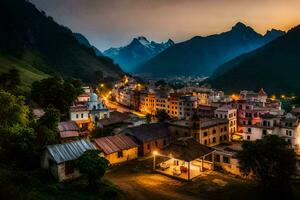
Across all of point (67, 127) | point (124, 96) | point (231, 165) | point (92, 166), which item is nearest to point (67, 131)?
point (67, 127)

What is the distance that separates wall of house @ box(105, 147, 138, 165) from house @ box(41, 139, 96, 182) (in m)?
10.8

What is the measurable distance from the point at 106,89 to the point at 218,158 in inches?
5607

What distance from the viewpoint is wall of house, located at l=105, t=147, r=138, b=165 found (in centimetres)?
5436

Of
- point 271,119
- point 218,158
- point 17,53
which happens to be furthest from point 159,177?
point 17,53

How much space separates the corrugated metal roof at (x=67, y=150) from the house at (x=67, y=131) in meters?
22.8

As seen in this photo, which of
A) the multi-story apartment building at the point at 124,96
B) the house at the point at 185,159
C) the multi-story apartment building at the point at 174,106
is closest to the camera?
the house at the point at 185,159

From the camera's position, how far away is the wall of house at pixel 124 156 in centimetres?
5436

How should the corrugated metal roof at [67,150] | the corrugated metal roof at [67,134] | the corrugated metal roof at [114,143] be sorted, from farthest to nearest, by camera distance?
the corrugated metal roof at [67,134], the corrugated metal roof at [114,143], the corrugated metal roof at [67,150]

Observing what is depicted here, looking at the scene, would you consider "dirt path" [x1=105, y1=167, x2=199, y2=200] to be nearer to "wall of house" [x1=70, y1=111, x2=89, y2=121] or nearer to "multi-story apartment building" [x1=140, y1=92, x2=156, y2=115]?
"wall of house" [x1=70, y1=111, x2=89, y2=121]

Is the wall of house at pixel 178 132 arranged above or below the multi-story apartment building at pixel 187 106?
below

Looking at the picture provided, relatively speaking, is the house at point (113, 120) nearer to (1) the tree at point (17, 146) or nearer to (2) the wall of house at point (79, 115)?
(2) the wall of house at point (79, 115)

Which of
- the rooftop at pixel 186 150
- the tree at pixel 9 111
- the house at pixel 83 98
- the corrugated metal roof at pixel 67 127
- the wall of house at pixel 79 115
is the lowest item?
the rooftop at pixel 186 150

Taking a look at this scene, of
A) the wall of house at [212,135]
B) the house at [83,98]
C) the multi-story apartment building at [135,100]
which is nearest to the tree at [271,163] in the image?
the wall of house at [212,135]

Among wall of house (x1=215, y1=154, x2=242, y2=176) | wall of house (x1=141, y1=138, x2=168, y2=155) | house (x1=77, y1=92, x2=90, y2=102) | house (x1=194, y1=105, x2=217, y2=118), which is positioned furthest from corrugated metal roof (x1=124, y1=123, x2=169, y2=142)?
house (x1=77, y1=92, x2=90, y2=102)
